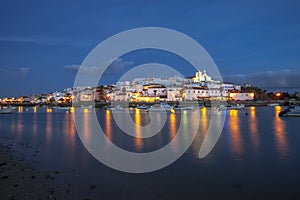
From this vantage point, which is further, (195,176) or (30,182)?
(195,176)

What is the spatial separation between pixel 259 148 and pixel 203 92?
66.8 metres

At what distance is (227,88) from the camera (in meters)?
90.2

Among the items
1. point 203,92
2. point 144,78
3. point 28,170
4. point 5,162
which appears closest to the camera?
point 28,170

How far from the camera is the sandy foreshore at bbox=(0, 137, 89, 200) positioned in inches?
164

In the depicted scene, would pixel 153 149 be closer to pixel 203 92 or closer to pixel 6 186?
pixel 6 186

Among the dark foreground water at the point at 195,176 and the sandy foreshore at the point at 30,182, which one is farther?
the dark foreground water at the point at 195,176

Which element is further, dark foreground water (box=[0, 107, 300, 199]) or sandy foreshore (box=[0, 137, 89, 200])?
dark foreground water (box=[0, 107, 300, 199])

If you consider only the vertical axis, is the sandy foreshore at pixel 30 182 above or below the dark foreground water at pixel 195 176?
above

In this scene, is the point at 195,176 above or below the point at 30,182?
below

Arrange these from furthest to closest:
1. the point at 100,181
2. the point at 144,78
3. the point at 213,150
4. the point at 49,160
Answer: the point at 144,78 < the point at 213,150 < the point at 49,160 < the point at 100,181

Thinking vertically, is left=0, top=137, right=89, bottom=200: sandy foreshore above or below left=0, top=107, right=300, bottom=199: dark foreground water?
above

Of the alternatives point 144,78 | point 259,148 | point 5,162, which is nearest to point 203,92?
point 144,78

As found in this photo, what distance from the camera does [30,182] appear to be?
4.85 meters

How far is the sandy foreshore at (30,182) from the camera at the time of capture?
13.7 ft
